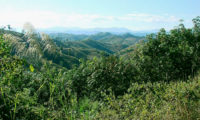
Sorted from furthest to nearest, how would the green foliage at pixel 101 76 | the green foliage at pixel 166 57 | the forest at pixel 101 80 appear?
the green foliage at pixel 166 57
the green foliage at pixel 101 76
the forest at pixel 101 80

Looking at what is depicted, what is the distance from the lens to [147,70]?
671 centimetres

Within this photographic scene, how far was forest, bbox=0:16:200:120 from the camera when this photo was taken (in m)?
2.83

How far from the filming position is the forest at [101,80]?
2832 mm

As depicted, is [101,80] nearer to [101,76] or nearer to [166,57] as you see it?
[101,76]

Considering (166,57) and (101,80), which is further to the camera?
→ (166,57)

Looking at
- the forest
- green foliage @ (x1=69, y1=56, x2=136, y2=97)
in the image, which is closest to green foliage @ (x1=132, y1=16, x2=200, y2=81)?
the forest

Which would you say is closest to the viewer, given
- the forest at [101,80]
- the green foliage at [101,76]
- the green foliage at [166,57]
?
the forest at [101,80]

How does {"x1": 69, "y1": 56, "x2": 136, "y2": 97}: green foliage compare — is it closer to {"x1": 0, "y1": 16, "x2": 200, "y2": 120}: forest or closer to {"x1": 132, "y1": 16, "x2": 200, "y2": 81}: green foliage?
{"x1": 0, "y1": 16, "x2": 200, "y2": 120}: forest

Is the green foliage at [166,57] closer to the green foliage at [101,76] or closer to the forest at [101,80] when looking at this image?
the forest at [101,80]

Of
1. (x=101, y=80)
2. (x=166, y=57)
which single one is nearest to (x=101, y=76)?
(x=101, y=80)

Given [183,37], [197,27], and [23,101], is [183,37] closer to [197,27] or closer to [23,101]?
[197,27]

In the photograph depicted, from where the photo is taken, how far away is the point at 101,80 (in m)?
5.86

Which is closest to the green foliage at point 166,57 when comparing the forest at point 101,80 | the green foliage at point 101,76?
the forest at point 101,80

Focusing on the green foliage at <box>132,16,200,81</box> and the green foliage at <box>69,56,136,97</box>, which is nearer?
the green foliage at <box>69,56,136,97</box>
